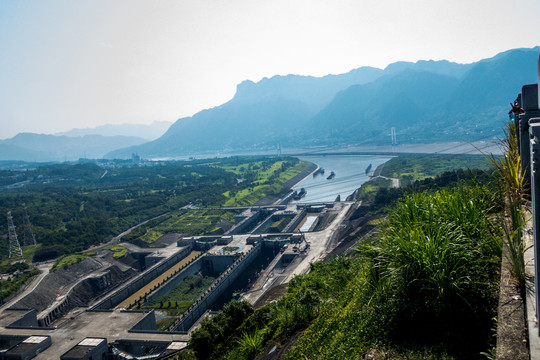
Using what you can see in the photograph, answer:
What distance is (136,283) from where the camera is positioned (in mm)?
29547

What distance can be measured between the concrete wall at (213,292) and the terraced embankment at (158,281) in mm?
5413

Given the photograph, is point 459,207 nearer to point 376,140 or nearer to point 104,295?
point 104,295

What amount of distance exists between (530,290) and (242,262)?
2983 cm

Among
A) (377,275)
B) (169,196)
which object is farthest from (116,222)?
(377,275)

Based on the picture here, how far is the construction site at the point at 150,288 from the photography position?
18344 millimetres

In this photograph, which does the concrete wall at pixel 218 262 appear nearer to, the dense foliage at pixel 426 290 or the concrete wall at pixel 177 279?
the concrete wall at pixel 177 279

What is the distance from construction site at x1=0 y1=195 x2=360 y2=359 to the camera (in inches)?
722

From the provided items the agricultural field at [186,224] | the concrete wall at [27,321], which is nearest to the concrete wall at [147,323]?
the concrete wall at [27,321]

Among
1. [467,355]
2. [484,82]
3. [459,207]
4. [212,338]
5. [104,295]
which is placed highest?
[484,82]

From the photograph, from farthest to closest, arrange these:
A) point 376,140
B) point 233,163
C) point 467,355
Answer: point 376,140 < point 233,163 < point 467,355

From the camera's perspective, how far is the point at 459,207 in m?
3.94

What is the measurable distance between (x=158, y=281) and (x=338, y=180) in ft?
155

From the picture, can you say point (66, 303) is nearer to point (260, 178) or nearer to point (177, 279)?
point (177, 279)

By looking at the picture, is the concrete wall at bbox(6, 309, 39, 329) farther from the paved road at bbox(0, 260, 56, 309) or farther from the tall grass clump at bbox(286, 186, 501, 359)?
the tall grass clump at bbox(286, 186, 501, 359)
